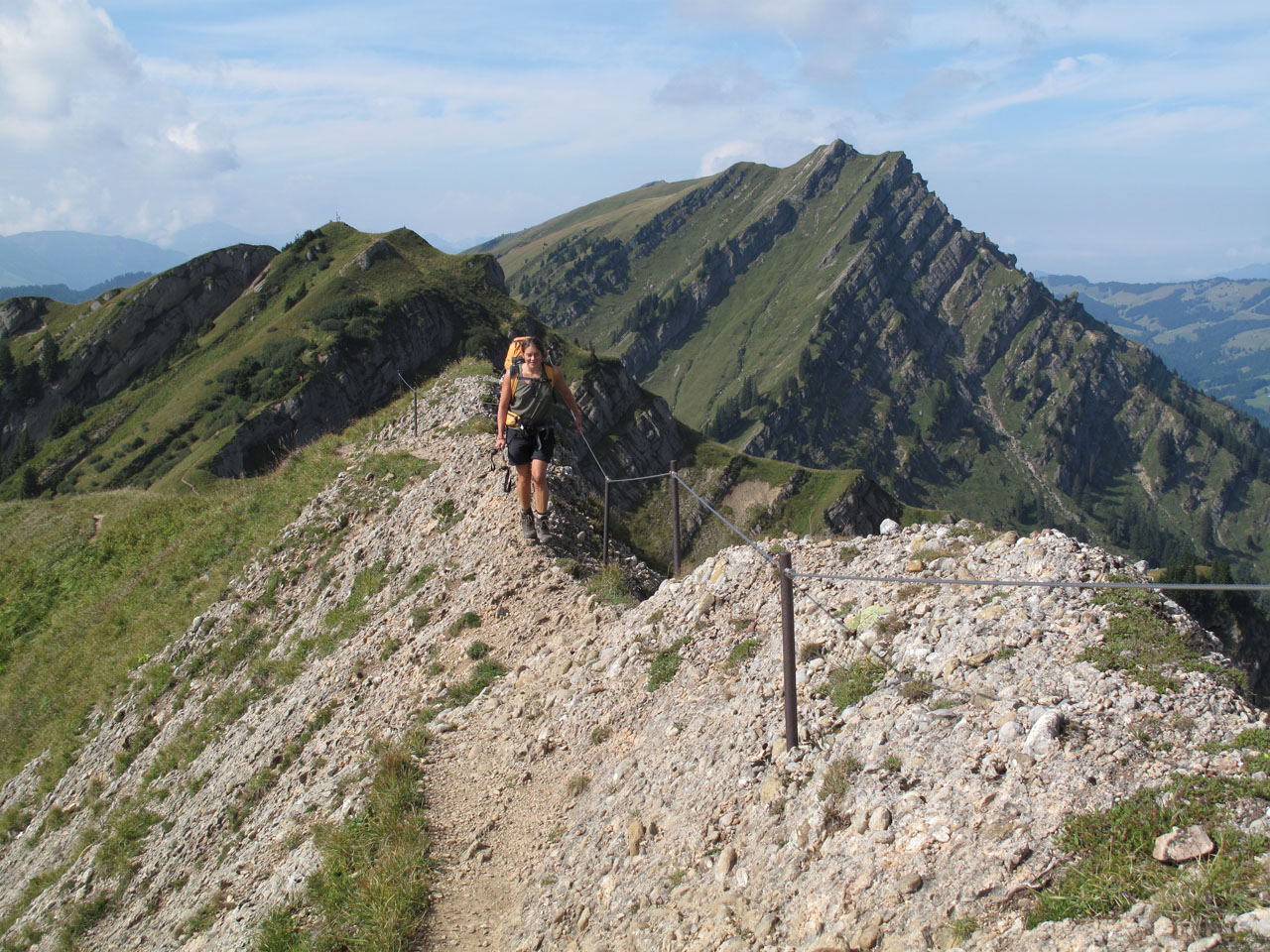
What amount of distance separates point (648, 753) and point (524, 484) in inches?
269

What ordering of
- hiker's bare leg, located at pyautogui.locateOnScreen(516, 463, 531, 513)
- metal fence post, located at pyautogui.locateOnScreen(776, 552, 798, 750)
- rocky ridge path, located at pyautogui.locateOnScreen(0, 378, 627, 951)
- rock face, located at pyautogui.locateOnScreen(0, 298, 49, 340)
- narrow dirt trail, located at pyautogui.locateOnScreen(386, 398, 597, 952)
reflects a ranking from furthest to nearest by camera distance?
rock face, located at pyautogui.locateOnScreen(0, 298, 49, 340)
hiker's bare leg, located at pyautogui.locateOnScreen(516, 463, 531, 513)
rocky ridge path, located at pyautogui.locateOnScreen(0, 378, 627, 951)
narrow dirt trail, located at pyautogui.locateOnScreen(386, 398, 597, 952)
metal fence post, located at pyautogui.locateOnScreen(776, 552, 798, 750)

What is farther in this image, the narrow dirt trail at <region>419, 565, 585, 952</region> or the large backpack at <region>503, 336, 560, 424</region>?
the large backpack at <region>503, 336, 560, 424</region>

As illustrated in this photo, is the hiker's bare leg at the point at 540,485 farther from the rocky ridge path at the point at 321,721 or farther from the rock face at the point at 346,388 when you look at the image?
the rock face at the point at 346,388

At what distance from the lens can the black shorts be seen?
14805 millimetres

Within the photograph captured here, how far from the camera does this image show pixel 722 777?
335 inches

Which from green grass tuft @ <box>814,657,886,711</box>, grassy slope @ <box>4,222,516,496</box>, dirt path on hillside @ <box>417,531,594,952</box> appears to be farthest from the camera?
grassy slope @ <box>4,222,516,496</box>

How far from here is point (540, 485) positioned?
15.4m

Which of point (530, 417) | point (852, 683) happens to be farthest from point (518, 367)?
point (852, 683)

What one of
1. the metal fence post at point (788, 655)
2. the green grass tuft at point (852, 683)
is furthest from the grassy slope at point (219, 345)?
the metal fence post at point (788, 655)

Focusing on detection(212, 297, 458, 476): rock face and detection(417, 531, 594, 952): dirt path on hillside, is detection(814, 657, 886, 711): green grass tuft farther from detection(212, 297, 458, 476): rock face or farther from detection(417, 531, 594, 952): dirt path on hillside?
detection(212, 297, 458, 476): rock face

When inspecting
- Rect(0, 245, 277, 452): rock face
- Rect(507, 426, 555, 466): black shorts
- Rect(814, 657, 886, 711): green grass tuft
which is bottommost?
Rect(814, 657, 886, 711): green grass tuft

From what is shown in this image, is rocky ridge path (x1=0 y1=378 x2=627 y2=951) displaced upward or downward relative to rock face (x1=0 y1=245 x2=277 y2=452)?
downward

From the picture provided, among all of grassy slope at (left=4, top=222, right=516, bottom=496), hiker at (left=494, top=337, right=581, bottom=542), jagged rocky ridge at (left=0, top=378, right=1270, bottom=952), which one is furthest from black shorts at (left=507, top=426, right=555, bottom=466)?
grassy slope at (left=4, top=222, right=516, bottom=496)

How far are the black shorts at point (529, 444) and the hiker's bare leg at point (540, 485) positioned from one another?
0.43ft
